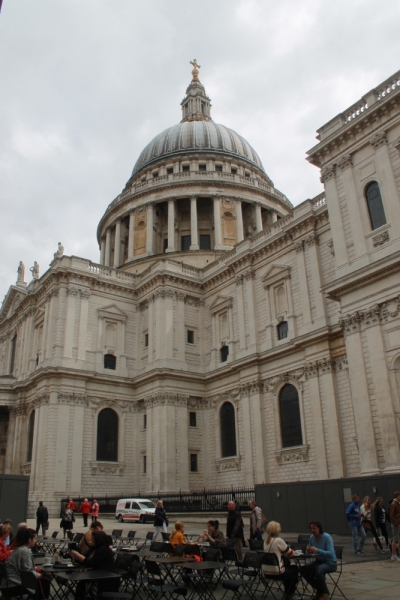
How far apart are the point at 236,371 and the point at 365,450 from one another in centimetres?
1679

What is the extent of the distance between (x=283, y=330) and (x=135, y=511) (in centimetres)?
1502

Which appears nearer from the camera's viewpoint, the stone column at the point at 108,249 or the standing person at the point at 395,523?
the standing person at the point at 395,523

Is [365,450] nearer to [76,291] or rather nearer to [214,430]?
[214,430]

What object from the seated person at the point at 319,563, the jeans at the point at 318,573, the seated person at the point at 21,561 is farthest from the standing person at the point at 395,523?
the seated person at the point at 21,561

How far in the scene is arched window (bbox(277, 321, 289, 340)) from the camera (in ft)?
119

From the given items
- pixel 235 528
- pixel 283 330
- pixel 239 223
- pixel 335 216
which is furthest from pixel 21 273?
pixel 235 528

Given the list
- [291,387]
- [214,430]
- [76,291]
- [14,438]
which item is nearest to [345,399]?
[291,387]

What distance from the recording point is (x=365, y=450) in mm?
22750

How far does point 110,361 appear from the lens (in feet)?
139

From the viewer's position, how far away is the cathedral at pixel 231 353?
24.9 meters

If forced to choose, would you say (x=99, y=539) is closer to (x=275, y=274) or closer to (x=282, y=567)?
(x=282, y=567)

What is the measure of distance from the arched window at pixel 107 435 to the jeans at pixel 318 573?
3177cm

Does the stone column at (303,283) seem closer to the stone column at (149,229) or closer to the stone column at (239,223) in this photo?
the stone column at (239,223)

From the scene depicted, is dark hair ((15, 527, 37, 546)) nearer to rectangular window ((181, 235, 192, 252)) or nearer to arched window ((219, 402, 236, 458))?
arched window ((219, 402, 236, 458))
